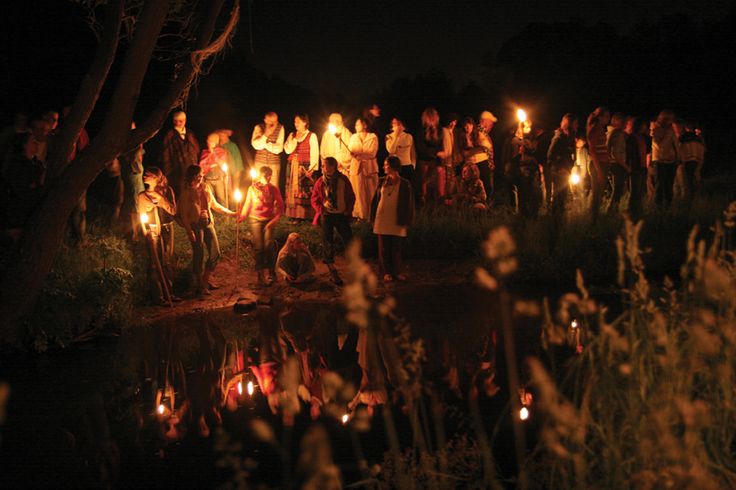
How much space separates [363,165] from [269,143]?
69.4 inches

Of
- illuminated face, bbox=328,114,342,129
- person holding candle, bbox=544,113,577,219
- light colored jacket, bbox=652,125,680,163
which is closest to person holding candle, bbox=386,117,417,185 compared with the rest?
illuminated face, bbox=328,114,342,129

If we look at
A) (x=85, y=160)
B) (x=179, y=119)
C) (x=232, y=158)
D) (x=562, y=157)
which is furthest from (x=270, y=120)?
(x=85, y=160)

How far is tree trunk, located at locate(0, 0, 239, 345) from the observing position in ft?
30.2

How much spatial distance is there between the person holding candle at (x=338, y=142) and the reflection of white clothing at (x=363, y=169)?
167mm

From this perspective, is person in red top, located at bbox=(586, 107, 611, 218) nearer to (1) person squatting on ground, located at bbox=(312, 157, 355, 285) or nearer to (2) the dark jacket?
(2) the dark jacket

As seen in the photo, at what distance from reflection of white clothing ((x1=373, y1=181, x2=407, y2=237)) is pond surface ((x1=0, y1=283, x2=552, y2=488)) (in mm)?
1632

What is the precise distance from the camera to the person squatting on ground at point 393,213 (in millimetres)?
12742

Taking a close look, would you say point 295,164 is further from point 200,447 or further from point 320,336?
point 200,447

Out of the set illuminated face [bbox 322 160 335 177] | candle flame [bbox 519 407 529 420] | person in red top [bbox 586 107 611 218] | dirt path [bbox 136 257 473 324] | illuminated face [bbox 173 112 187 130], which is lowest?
candle flame [bbox 519 407 529 420]

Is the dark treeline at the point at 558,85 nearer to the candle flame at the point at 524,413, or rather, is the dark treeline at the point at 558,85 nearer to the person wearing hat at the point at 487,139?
the person wearing hat at the point at 487,139

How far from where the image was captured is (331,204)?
1311 centimetres

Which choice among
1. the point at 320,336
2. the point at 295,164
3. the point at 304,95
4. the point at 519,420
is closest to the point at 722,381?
the point at 519,420

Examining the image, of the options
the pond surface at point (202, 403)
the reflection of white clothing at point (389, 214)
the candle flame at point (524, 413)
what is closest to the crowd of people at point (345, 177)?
the reflection of white clothing at point (389, 214)

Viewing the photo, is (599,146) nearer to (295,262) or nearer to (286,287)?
(295,262)
